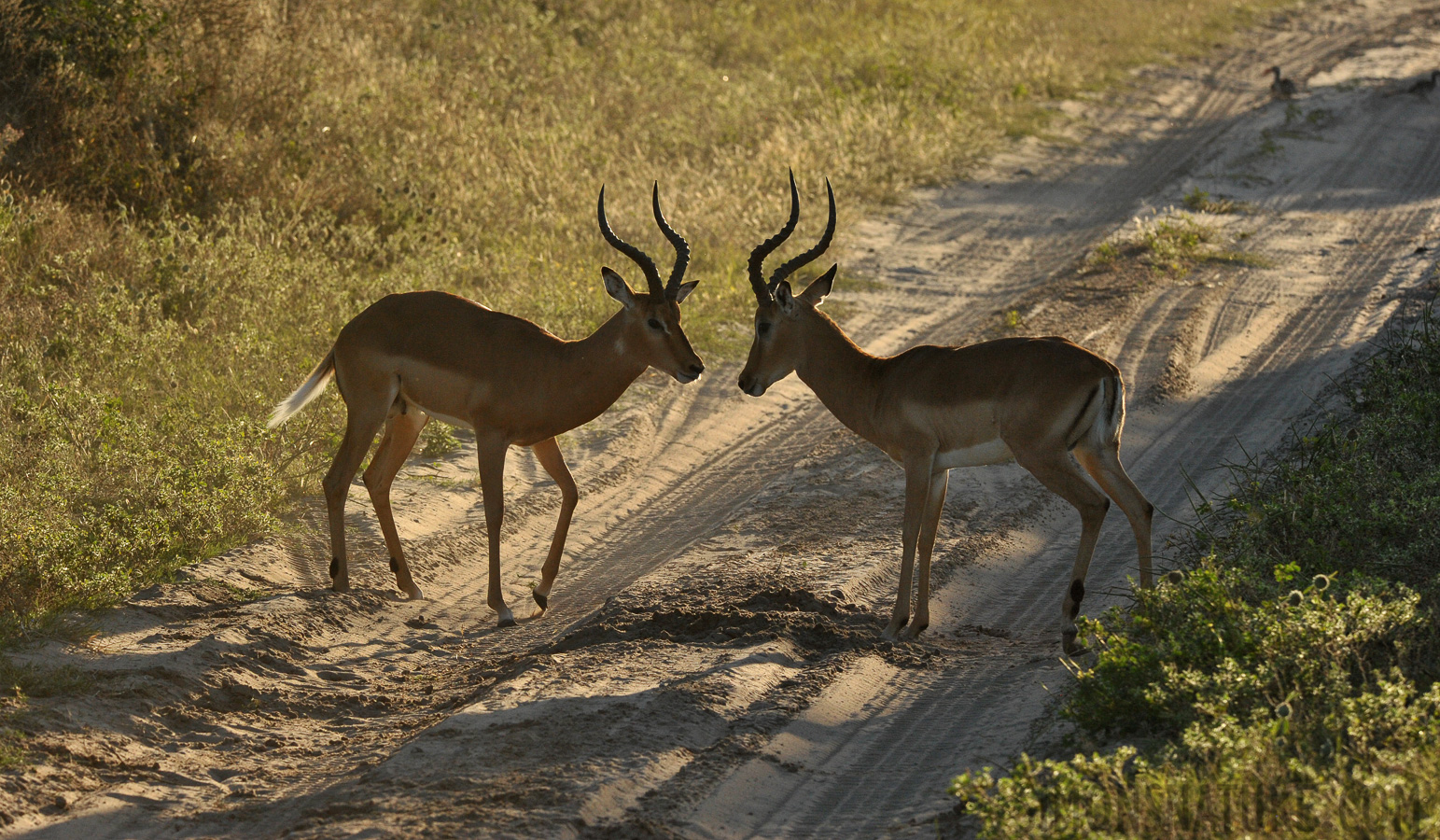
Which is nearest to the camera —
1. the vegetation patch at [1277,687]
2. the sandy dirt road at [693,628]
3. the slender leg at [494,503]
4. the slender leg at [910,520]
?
the vegetation patch at [1277,687]

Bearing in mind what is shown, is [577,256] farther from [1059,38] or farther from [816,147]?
[1059,38]

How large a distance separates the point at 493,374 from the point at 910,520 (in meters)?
2.67

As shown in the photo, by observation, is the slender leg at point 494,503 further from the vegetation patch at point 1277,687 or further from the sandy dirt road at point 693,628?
the vegetation patch at point 1277,687

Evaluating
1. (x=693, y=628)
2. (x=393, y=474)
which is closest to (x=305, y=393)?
(x=393, y=474)

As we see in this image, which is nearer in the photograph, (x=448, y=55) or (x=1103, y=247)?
(x=1103, y=247)

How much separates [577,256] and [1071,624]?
8.21 m

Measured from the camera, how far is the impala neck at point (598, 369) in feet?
25.4

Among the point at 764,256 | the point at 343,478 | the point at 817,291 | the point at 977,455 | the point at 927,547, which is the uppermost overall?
the point at 764,256

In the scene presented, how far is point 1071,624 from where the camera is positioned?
6.86 meters

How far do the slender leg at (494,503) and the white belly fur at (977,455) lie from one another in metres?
2.64

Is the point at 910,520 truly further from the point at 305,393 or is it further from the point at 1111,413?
the point at 305,393

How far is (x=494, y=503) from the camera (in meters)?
7.65

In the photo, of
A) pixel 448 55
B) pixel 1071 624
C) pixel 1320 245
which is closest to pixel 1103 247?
pixel 1320 245

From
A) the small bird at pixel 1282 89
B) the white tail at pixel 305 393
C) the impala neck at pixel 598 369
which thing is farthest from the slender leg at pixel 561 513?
the small bird at pixel 1282 89
